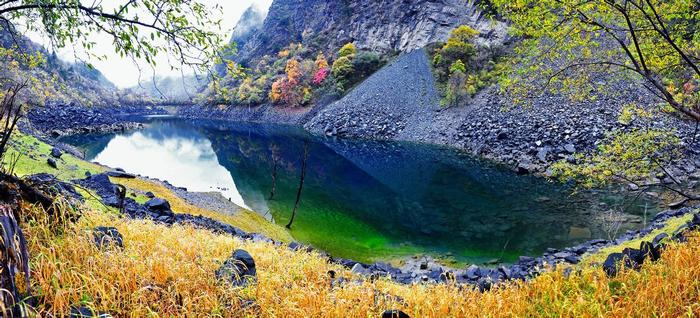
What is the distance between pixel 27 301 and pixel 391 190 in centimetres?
2702

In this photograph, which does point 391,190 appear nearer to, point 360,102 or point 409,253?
point 409,253

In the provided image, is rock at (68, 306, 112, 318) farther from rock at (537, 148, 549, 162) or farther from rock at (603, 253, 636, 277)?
rock at (537, 148, 549, 162)

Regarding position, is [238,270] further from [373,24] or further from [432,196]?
[373,24]

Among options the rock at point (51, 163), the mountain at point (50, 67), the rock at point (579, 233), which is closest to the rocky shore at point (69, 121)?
the rock at point (51, 163)

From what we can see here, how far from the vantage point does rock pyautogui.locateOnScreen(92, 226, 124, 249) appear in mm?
6090

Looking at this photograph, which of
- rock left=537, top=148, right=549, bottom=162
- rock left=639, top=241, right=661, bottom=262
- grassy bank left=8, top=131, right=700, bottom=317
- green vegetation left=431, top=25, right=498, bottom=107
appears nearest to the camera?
grassy bank left=8, top=131, right=700, bottom=317

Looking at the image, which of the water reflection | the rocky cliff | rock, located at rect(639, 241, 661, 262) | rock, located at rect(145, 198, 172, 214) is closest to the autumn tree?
rock, located at rect(639, 241, 661, 262)

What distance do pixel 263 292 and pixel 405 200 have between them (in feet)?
72.8

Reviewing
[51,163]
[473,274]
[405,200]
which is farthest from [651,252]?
[51,163]

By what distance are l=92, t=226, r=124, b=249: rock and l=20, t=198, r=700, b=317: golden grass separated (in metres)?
0.18

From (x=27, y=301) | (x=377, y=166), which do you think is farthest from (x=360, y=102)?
(x=27, y=301)

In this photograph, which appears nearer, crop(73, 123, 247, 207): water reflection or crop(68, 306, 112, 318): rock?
crop(68, 306, 112, 318): rock

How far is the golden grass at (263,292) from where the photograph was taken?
4859 mm

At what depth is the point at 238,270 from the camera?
20.8 feet
